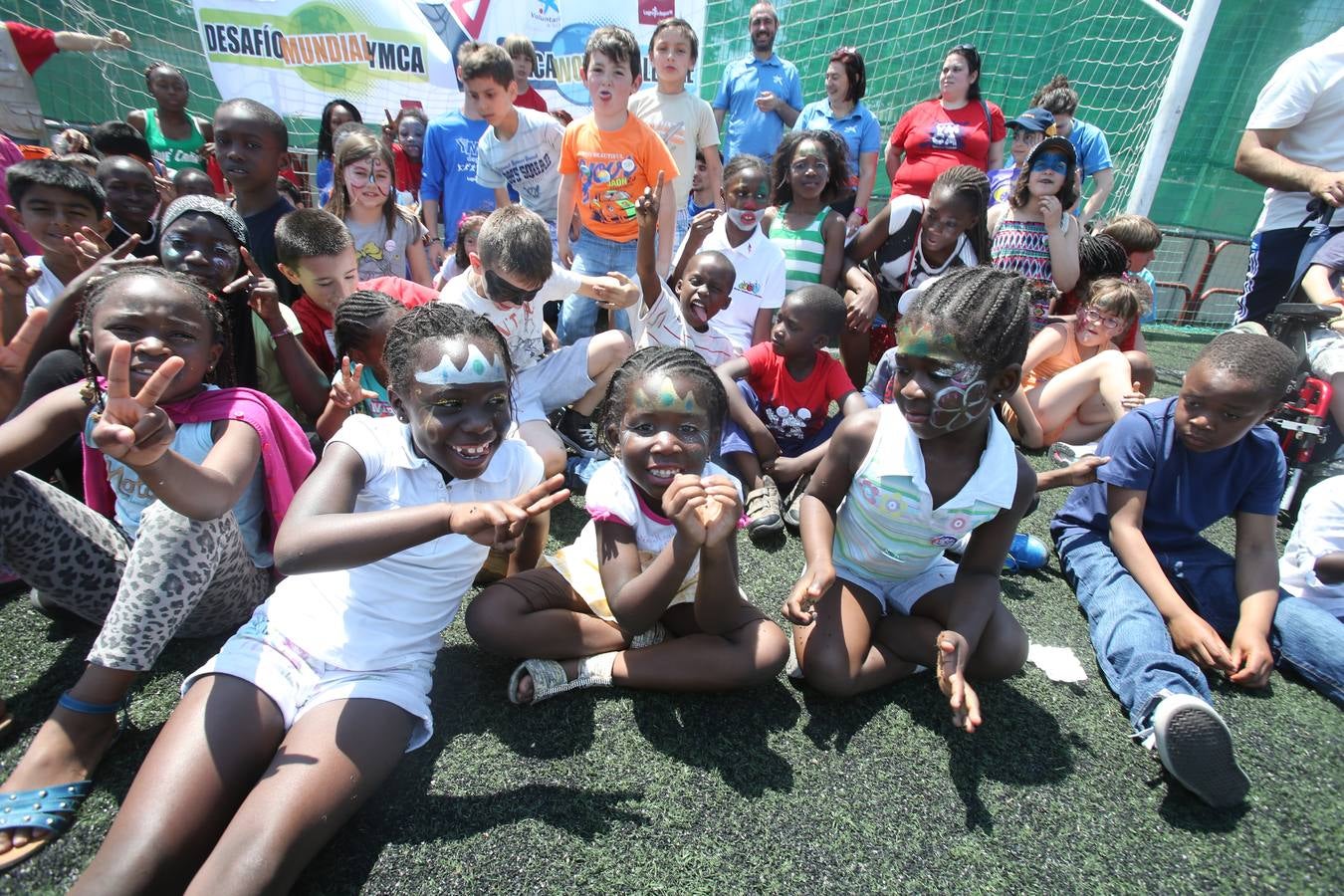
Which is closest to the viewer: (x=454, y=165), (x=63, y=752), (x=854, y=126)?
(x=63, y=752)

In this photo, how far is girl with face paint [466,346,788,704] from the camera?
71.3 inches

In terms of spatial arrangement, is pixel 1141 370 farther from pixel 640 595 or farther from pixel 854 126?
pixel 640 595

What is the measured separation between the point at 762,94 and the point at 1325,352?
13.2 ft

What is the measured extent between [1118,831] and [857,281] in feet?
9.61

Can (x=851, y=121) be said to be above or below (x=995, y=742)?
above

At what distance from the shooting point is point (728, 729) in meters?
1.88

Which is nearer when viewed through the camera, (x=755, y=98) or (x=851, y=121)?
(x=851, y=121)

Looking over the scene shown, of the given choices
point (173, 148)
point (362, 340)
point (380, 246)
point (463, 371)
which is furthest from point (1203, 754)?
point (173, 148)

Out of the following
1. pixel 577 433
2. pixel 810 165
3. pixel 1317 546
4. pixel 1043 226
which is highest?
pixel 810 165

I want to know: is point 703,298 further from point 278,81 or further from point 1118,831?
point 278,81

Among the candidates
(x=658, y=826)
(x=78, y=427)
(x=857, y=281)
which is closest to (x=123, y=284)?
(x=78, y=427)

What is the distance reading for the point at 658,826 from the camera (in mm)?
1579

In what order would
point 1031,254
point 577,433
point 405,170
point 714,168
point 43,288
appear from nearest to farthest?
point 43,288, point 577,433, point 1031,254, point 714,168, point 405,170

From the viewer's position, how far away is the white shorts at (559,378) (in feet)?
10.5
